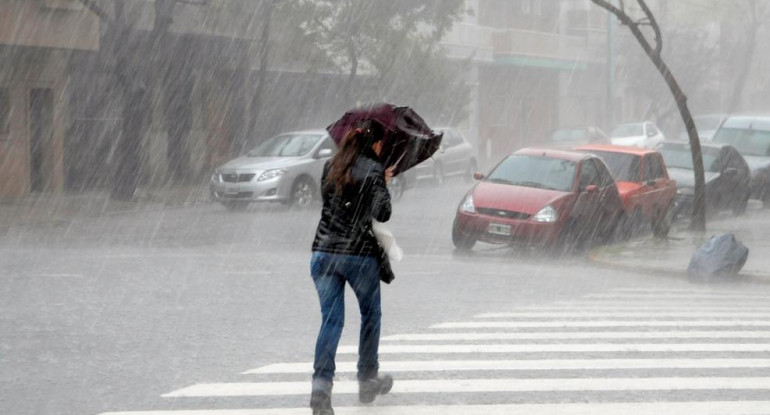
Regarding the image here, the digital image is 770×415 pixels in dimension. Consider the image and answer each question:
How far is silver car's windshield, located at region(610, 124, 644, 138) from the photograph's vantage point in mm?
45750

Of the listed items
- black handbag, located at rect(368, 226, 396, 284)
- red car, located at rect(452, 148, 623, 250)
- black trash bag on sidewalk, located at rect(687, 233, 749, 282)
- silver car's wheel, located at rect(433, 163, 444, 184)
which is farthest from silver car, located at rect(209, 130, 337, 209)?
black handbag, located at rect(368, 226, 396, 284)

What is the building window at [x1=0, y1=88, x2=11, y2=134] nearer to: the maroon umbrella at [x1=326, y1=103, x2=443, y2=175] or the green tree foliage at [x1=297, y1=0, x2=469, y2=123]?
the green tree foliage at [x1=297, y1=0, x2=469, y2=123]

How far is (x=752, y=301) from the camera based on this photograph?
13.2 metres

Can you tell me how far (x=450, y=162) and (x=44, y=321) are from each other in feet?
85.0

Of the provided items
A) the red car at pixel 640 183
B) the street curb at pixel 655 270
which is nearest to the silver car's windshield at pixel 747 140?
the red car at pixel 640 183

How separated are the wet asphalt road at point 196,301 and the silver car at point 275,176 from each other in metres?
3.03

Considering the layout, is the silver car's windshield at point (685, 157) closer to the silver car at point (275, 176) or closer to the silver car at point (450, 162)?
the silver car at point (275, 176)

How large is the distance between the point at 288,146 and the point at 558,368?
19134mm

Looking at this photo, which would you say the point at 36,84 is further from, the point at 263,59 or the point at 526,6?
the point at 526,6

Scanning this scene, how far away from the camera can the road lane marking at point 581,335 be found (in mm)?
10117

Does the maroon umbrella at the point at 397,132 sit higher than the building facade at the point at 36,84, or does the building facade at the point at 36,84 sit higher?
the maroon umbrella at the point at 397,132

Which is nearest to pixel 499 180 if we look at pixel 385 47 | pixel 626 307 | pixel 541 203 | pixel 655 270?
pixel 541 203

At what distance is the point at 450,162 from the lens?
36.4 meters

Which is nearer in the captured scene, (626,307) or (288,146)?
(626,307)
